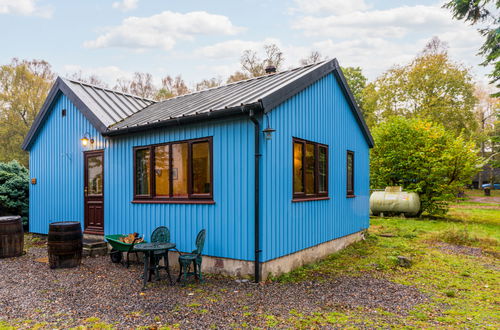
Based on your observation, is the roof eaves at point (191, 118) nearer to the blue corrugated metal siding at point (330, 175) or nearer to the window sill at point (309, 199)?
the blue corrugated metal siding at point (330, 175)

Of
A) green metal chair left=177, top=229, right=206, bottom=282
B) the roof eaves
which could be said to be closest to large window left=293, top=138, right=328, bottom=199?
the roof eaves

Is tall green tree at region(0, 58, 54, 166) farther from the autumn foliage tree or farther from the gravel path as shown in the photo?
the gravel path

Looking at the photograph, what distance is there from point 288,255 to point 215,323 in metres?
2.74

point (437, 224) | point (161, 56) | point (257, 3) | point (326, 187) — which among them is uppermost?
point (161, 56)

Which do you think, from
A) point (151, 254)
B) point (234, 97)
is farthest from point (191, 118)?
point (151, 254)

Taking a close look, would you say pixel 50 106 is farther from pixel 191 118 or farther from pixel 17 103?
pixel 17 103

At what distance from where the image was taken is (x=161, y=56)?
25.0 meters

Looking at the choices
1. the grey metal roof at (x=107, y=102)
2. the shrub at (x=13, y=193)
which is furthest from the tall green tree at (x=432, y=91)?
the shrub at (x=13, y=193)

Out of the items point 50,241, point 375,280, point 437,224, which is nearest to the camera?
point 375,280

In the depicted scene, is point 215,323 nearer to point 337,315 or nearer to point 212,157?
point 337,315

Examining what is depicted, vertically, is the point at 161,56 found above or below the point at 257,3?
above

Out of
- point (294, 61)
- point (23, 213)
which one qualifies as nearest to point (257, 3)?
point (23, 213)

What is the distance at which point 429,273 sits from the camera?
6.79m

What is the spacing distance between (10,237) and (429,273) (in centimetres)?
1005
